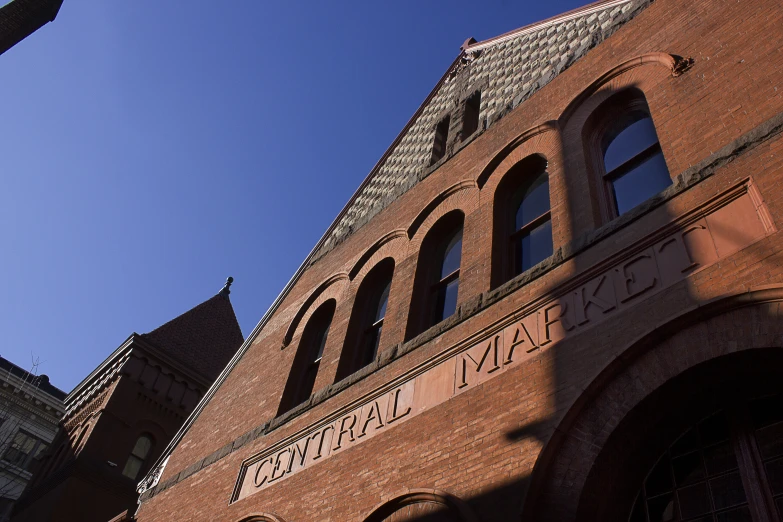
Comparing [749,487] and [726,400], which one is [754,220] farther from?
[749,487]

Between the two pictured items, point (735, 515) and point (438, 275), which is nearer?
point (735, 515)

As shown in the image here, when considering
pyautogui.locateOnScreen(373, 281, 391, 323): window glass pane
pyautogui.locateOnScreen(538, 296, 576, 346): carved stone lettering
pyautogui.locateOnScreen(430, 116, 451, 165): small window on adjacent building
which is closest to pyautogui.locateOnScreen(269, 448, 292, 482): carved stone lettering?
pyautogui.locateOnScreen(373, 281, 391, 323): window glass pane

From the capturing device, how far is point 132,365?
22.1 metres

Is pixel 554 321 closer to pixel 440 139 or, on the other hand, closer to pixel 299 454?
pixel 299 454

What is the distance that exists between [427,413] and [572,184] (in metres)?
3.10

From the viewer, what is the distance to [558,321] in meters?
6.23

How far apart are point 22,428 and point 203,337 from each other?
43.8 ft

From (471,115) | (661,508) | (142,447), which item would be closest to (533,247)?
(661,508)

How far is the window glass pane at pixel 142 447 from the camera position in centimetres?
2144

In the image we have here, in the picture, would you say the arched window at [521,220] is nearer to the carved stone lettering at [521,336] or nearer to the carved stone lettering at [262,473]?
the carved stone lettering at [521,336]

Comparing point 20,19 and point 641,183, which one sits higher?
point 20,19

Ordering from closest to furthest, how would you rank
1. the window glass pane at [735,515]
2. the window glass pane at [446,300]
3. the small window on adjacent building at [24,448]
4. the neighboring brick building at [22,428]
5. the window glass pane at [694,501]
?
1. the window glass pane at [735,515]
2. the window glass pane at [694,501]
3. the window glass pane at [446,300]
4. the neighboring brick building at [22,428]
5. the small window on adjacent building at [24,448]

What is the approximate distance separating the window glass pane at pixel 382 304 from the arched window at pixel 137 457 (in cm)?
1411

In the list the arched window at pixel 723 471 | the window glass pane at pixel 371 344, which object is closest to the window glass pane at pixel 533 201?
the window glass pane at pixel 371 344
